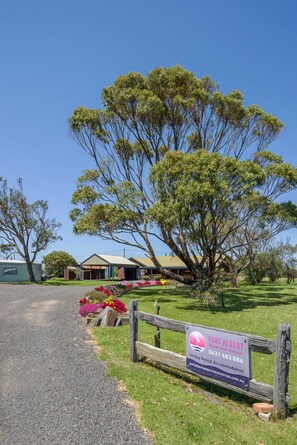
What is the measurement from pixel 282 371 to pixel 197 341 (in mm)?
1890

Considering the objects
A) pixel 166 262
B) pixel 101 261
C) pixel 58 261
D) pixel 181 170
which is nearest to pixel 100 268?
pixel 101 261

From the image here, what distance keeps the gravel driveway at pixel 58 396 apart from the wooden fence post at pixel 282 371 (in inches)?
100

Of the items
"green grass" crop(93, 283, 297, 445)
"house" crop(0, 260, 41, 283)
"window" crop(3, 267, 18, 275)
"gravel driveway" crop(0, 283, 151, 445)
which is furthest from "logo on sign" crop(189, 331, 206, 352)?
"window" crop(3, 267, 18, 275)

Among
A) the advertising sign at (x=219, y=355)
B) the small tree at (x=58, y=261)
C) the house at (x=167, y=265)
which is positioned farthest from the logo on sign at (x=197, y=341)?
the small tree at (x=58, y=261)

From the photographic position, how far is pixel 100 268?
70250 mm

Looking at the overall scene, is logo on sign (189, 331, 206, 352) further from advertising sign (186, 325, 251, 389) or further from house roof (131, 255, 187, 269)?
house roof (131, 255, 187, 269)

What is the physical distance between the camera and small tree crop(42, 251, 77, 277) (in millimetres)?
74500

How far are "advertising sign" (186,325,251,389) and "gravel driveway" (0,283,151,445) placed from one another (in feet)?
5.82

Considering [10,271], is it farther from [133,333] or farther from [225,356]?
[225,356]

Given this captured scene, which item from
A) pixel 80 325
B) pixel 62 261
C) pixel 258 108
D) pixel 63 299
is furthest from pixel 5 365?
pixel 62 261

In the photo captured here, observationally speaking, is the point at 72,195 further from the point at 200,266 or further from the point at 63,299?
the point at 200,266

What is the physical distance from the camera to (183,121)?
101ft

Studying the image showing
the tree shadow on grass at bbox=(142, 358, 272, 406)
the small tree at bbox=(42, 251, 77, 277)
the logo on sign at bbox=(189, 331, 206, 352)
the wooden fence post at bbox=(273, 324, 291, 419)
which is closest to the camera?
the wooden fence post at bbox=(273, 324, 291, 419)

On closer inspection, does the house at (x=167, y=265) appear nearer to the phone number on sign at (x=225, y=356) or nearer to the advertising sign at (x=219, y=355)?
the advertising sign at (x=219, y=355)
